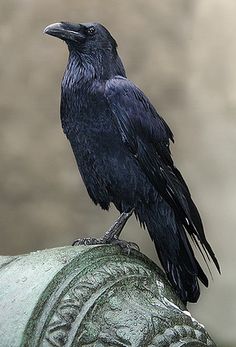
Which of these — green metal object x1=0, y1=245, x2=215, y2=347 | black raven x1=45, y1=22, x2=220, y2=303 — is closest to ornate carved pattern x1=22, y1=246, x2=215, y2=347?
green metal object x1=0, y1=245, x2=215, y2=347

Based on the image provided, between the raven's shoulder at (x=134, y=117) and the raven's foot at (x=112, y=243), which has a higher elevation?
the raven's shoulder at (x=134, y=117)

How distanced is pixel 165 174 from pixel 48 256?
51 centimetres

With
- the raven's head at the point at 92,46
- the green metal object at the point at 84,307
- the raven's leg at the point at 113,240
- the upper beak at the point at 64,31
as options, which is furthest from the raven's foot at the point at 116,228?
the upper beak at the point at 64,31

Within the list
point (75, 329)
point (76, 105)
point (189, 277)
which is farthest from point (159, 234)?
point (75, 329)

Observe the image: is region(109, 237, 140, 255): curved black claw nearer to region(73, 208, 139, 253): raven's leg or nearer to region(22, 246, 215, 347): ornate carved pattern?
region(73, 208, 139, 253): raven's leg

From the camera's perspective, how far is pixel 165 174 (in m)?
2.28

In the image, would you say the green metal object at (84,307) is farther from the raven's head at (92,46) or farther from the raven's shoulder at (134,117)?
the raven's head at (92,46)

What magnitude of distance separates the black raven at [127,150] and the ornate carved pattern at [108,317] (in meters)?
0.35

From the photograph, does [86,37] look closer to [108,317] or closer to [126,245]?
[126,245]

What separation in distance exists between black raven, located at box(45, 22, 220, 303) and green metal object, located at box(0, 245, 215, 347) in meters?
0.32

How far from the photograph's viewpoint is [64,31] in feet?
7.58

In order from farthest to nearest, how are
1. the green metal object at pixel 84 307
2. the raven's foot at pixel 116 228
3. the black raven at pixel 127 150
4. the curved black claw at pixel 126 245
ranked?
the black raven at pixel 127 150 < the raven's foot at pixel 116 228 < the curved black claw at pixel 126 245 < the green metal object at pixel 84 307

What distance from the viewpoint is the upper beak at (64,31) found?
2.29 m

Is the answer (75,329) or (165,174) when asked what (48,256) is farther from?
(165,174)
